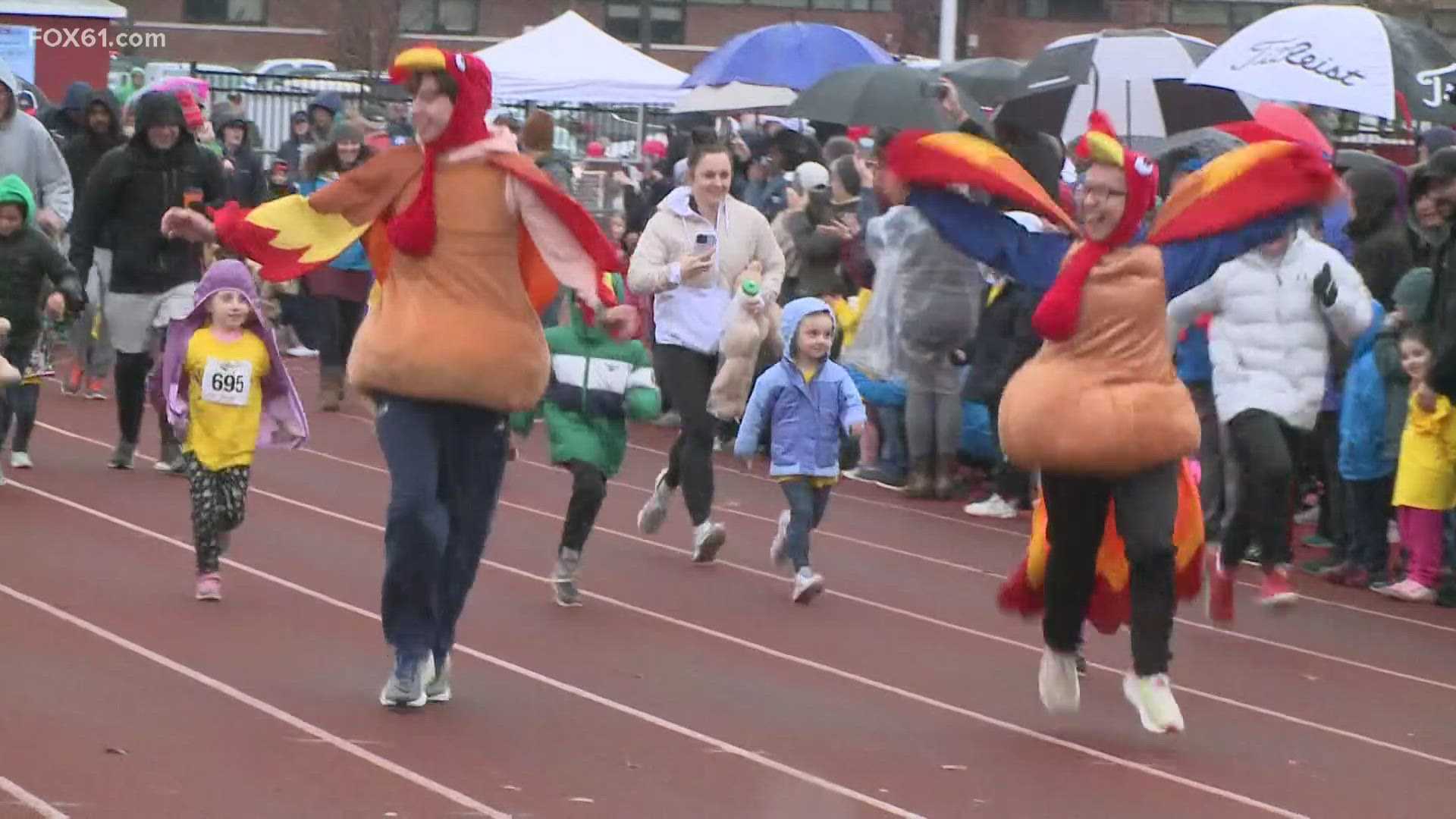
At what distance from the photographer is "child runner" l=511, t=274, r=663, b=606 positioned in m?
10.9

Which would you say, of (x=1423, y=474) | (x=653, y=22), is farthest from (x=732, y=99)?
(x=653, y=22)

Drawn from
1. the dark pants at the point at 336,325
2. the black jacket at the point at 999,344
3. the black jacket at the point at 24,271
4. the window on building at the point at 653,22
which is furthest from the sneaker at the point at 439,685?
the window on building at the point at 653,22

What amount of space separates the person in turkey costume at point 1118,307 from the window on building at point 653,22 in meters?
54.1

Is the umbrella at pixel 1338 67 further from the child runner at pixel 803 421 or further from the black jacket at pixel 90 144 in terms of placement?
the black jacket at pixel 90 144

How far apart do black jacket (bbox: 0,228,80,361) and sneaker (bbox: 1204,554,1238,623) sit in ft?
19.8

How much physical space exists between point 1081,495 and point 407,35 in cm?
5436

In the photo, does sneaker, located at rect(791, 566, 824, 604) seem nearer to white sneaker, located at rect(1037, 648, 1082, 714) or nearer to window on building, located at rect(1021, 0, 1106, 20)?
white sneaker, located at rect(1037, 648, 1082, 714)

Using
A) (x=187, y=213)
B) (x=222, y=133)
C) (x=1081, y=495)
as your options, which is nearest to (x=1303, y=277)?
(x=1081, y=495)

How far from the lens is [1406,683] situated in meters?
10.5

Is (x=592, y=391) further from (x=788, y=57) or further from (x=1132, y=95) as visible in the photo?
(x=788, y=57)

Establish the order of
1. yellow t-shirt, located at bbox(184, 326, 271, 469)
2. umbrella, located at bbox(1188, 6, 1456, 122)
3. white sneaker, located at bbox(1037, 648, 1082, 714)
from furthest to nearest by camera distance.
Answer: umbrella, located at bbox(1188, 6, 1456, 122), yellow t-shirt, located at bbox(184, 326, 271, 469), white sneaker, located at bbox(1037, 648, 1082, 714)

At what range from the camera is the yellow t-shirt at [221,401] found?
1073 centimetres

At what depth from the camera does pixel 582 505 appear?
35.8 ft

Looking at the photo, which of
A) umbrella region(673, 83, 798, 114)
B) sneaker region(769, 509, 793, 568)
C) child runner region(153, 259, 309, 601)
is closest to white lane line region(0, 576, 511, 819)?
child runner region(153, 259, 309, 601)
